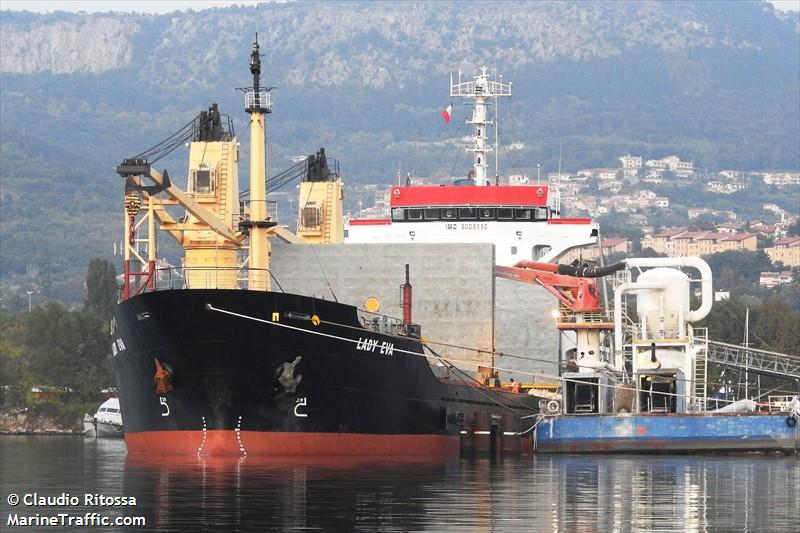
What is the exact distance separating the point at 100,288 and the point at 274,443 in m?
77.6

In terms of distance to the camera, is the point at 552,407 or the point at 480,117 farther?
the point at 480,117

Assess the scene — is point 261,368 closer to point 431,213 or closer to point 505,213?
point 431,213

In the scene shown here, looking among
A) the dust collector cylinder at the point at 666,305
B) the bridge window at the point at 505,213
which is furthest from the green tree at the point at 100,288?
the dust collector cylinder at the point at 666,305

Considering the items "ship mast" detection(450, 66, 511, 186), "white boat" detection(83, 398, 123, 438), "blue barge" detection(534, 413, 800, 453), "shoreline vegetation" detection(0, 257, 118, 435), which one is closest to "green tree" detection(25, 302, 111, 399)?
"shoreline vegetation" detection(0, 257, 118, 435)

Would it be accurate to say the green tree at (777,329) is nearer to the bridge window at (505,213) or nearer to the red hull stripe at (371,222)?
the bridge window at (505,213)

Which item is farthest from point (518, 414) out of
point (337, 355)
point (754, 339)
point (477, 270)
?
point (754, 339)

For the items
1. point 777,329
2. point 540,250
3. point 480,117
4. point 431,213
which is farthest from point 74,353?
point 540,250

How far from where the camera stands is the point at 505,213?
227 feet

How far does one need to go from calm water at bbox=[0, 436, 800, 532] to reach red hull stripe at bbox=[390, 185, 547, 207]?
1719 centimetres

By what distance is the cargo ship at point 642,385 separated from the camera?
56469mm

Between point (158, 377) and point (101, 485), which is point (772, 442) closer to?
point (158, 377)

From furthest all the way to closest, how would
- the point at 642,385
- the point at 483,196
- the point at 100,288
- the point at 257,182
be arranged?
1. the point at 100,288
2. the point at 483,196
3. the point at 642,385
4. the point at 257,182

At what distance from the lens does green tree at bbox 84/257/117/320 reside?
4872 inches

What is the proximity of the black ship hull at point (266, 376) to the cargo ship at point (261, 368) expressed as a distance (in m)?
0.04
